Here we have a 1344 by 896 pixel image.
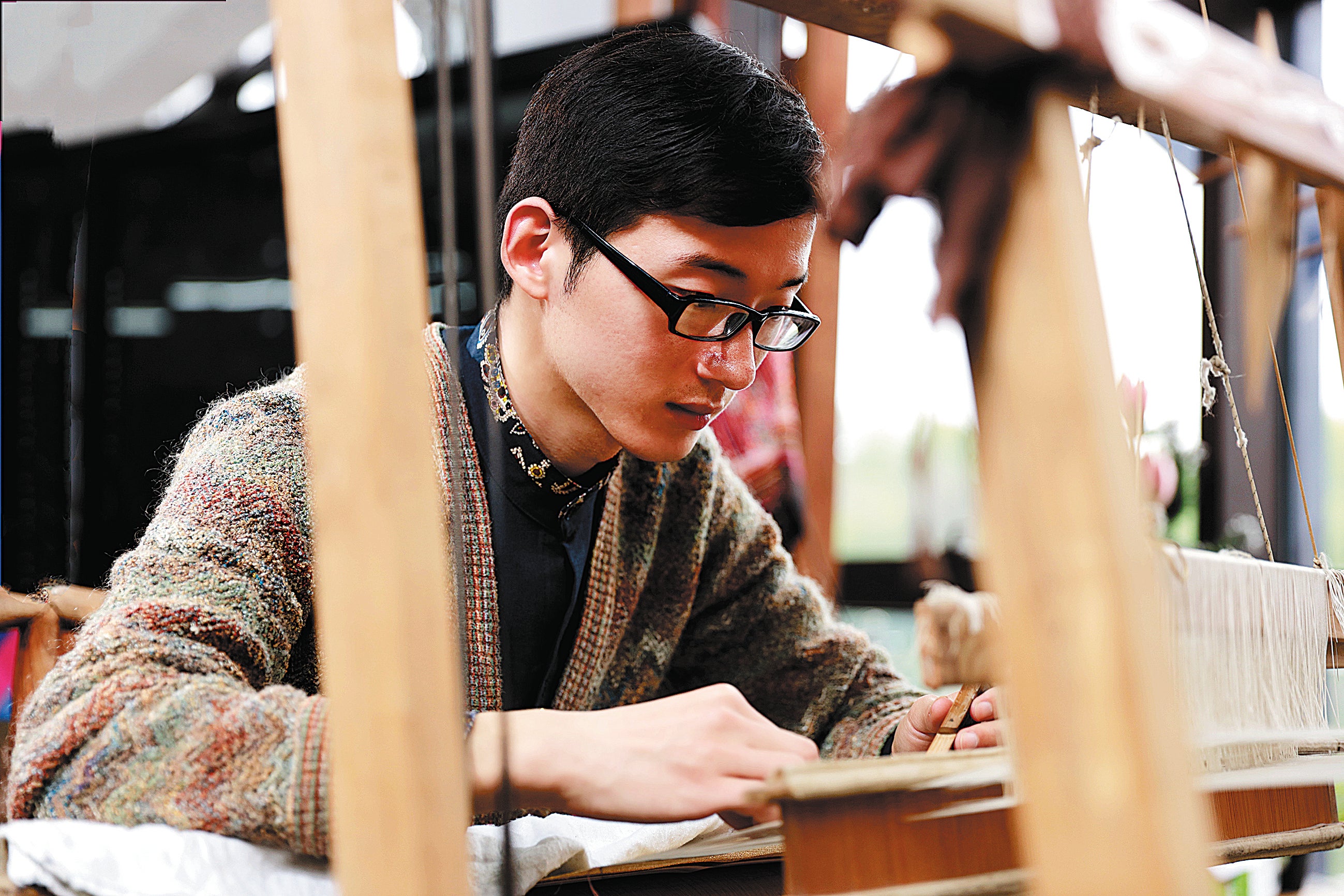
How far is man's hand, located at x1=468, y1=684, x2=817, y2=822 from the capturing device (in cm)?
71

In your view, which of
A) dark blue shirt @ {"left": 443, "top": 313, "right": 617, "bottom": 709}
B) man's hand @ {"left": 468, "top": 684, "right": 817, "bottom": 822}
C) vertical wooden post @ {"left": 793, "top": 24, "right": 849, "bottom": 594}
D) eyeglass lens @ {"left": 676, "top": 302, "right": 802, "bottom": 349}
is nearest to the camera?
man's hand @ {"left": 468, "top": 684, "right": 817, "bottom": 822}

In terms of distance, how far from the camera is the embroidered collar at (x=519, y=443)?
3.92 ft

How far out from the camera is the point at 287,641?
3.02 feet

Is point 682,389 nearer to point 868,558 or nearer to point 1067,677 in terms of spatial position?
point 1067,677

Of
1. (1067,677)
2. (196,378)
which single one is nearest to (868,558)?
(196,378)

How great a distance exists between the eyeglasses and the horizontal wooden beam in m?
0.44

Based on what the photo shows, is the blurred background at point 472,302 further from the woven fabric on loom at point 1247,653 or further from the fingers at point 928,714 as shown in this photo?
the woven fabric on loom at point 1247,653

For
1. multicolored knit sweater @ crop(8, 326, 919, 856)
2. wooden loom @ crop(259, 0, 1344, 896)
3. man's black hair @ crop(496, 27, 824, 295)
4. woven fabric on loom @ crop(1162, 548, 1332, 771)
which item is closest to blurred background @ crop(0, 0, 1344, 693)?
man's black hair @ crop(496, 27, 824, 295)

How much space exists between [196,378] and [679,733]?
212 cm

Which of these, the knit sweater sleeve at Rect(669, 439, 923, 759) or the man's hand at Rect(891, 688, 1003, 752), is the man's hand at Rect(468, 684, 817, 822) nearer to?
the man's hand at Rect(891, 688, 1003, 752)

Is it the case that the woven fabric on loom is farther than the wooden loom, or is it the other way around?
the woven fabric on loom

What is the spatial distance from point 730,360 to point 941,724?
43 centimetres

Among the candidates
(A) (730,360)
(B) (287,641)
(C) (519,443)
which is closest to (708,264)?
(A) (730,360)

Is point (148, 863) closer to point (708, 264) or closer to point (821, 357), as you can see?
point (708, 264)
